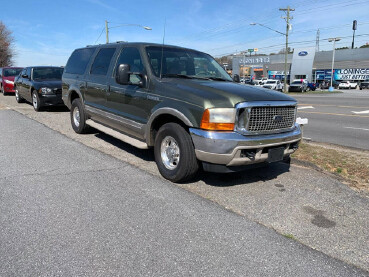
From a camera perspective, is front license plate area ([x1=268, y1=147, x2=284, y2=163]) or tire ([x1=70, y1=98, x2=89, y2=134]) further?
tire ([x1=70, y1=98, x2=89, y2=134])

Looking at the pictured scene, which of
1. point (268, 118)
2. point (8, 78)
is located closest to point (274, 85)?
point (8, 78)

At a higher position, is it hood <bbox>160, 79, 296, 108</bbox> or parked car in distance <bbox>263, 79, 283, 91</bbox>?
parked car in distance <bbox>263, 79, 283, 91</bbox>

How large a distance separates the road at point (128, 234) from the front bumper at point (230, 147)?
57cm

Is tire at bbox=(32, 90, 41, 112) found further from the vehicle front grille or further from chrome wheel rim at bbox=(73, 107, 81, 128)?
the vehicle front grille

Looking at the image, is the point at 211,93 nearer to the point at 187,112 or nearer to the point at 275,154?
the point at 187,112

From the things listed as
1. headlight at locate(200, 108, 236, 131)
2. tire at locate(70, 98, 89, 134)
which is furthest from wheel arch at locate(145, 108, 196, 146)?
tire at locate(70, 98, 89, 134)

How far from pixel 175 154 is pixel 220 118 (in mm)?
979

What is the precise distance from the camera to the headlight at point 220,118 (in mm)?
3875

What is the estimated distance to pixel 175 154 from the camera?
4.53 metres

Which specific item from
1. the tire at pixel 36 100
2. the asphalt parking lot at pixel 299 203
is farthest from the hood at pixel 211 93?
the tire at pixel 36 100

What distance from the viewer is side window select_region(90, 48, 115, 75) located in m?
6.18

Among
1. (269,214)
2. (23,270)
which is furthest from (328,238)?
(23,270)

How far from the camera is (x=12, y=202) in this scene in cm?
379

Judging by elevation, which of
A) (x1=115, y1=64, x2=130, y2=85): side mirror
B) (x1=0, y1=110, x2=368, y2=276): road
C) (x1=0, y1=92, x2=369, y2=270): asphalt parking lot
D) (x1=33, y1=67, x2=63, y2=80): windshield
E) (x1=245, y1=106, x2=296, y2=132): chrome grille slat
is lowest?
(x1=0, y1=110, x2=368, y2=276): road
